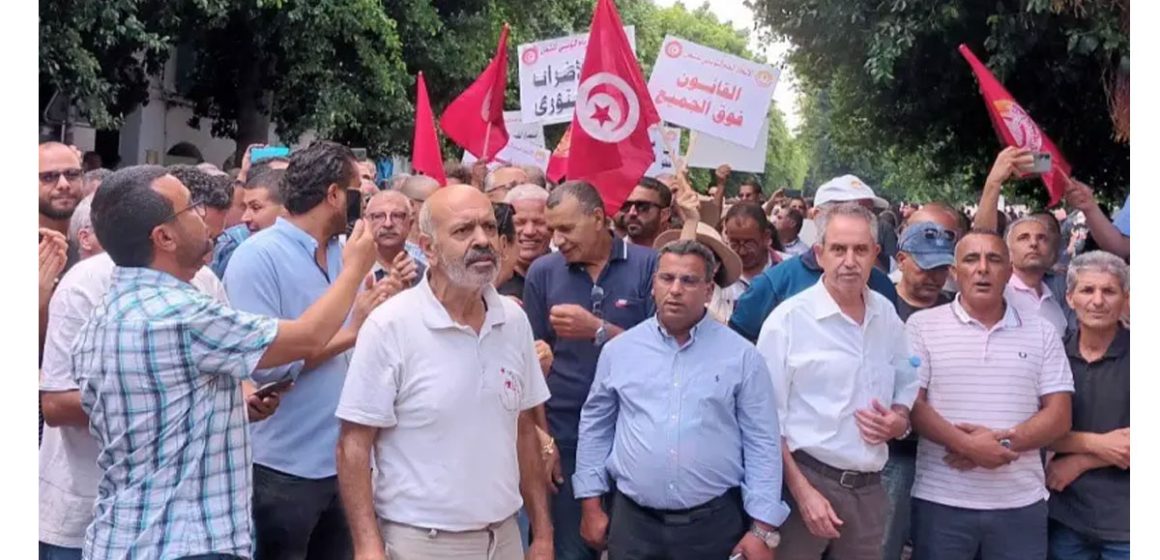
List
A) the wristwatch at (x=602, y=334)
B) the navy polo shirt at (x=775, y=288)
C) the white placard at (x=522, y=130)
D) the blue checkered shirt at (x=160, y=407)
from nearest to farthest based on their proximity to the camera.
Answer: the blue checkered shirt at (x=160, y=407) < the wristwatch at (x=602, y=334) < the navy polo shirt at (x=775, y=288) < the white placard at (x=522, y=130)

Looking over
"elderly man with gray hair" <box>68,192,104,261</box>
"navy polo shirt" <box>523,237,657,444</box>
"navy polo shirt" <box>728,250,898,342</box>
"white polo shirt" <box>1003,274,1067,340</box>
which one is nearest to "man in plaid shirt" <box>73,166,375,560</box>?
"elderly man with gray hair" <box>68,192,104,261</box>

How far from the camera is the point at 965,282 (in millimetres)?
4988

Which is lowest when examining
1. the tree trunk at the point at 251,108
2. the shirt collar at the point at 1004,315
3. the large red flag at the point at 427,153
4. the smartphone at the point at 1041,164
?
the shirt collar at the point at 1004,315

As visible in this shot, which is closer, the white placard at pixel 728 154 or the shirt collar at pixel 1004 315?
the shirt collar at pixel 1004 315

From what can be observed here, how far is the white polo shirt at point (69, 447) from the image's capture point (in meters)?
3.77

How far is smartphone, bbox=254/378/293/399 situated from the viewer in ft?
13.2

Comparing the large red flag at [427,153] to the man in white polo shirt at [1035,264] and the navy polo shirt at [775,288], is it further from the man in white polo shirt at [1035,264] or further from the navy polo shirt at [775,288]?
the man in white polo shirt at [1035,264]

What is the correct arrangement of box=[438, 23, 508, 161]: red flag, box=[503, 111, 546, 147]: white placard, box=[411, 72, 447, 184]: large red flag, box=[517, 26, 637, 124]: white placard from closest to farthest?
box=[411, 72, 447, 184]: large red flag < box=[438, 23, 508, 161]: red flag < box=[517, 26, 637, 124]: white placard < box=[503, 111, 546, 147]: white placard

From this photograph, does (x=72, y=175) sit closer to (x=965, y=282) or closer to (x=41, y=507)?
(x=41, y=507)

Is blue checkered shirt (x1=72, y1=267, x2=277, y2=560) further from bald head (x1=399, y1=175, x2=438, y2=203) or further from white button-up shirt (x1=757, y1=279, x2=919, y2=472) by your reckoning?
bald head (x1=399, y1=175, x2=438, y2=203)

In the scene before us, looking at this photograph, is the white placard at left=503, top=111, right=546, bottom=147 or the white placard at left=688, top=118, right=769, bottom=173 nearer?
the white placard at left=688, top=118, right=769, bottom=173

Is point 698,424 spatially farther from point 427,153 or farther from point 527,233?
point 427,153

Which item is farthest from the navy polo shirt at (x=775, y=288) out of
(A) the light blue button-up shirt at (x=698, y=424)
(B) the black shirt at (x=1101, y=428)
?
(B) the black shirt at (x=1101, y=428)

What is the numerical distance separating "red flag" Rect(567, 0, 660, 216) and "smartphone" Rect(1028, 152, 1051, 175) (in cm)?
192
